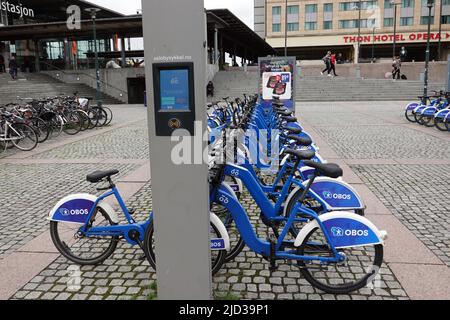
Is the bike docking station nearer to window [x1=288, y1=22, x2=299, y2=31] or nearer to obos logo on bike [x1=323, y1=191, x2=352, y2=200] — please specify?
obos logo on bike [x1=323, y1=191, x2=352, y2=200]

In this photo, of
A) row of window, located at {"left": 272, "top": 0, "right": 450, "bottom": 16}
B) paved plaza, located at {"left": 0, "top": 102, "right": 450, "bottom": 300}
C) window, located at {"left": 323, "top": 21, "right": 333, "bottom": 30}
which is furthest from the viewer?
window, located at {"left": 323, "top": 21, "right": 333, "bottom": 30}

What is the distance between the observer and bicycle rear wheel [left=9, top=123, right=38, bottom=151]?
31.3ft

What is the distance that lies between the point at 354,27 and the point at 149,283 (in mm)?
73867

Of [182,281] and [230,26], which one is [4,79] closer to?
[230,26]

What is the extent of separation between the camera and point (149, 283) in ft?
10.7

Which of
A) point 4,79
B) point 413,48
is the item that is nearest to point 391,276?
point 4,79

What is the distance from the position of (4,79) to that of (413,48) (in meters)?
64.6

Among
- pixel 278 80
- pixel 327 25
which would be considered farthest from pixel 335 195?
pixel 327 25

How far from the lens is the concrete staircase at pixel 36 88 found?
26.2 m

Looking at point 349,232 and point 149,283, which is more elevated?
point 349,232

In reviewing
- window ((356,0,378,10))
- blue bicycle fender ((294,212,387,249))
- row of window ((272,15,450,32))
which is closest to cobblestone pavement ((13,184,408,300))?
blue bicycle fender ((294,212,387,249))

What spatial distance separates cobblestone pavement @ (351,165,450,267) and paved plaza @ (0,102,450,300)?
1cm

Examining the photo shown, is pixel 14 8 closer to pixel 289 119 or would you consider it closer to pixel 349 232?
pixel 289 119

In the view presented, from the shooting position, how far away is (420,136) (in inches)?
411
